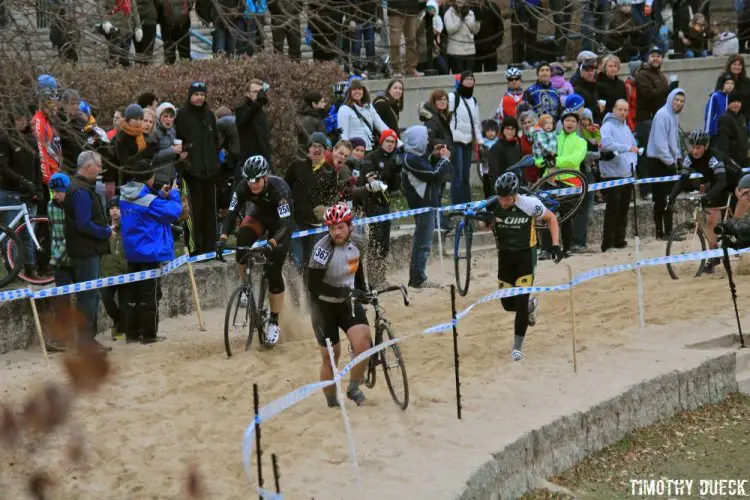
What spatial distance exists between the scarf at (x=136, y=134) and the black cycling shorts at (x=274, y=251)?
1658 millimetres

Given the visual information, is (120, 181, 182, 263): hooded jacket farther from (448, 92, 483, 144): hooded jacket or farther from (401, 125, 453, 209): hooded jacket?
(448, 92, 483, 144): hooded jacket

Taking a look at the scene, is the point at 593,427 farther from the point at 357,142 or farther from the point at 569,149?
the point at 569,149

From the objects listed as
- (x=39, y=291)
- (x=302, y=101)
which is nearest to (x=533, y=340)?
(x=39, y=291)

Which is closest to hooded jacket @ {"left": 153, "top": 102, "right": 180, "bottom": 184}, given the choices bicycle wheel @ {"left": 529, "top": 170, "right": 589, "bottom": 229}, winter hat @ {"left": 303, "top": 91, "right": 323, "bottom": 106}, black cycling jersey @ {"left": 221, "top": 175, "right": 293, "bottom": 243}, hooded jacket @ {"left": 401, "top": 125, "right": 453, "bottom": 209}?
black cycling jersey @ {"left": 221, "top": 175, "right": 293, "bottom": 243}

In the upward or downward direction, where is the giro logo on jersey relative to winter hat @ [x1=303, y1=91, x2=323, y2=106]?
downward

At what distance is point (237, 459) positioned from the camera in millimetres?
9617

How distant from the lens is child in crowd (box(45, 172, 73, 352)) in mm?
12711

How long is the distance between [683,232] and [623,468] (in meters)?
6.33

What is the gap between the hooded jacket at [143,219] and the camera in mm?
13234

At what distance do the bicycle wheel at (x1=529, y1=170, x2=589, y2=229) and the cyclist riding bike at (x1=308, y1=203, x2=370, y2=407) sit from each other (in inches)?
244

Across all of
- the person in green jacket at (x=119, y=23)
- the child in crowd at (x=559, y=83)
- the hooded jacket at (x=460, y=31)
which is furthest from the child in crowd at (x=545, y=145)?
the person in green jacket at (x=119, y=23)

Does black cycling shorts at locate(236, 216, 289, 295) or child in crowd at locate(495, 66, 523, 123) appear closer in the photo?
black cycling shorts at locate(236, 216, 289, 295)

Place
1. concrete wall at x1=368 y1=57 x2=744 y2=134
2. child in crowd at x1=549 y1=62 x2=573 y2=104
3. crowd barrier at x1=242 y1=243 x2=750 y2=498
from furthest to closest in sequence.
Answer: concrete wall at x1=368 y1=57 x2=744 y2=134 < child in crowd at x1=549 y1=62 x2=573 y2=104 < crowd barrier at x1=242 y1=243 x2=750 y2=498

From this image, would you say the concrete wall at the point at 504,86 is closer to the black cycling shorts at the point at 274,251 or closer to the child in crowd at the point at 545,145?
the child in crowd at the point at 545,145
